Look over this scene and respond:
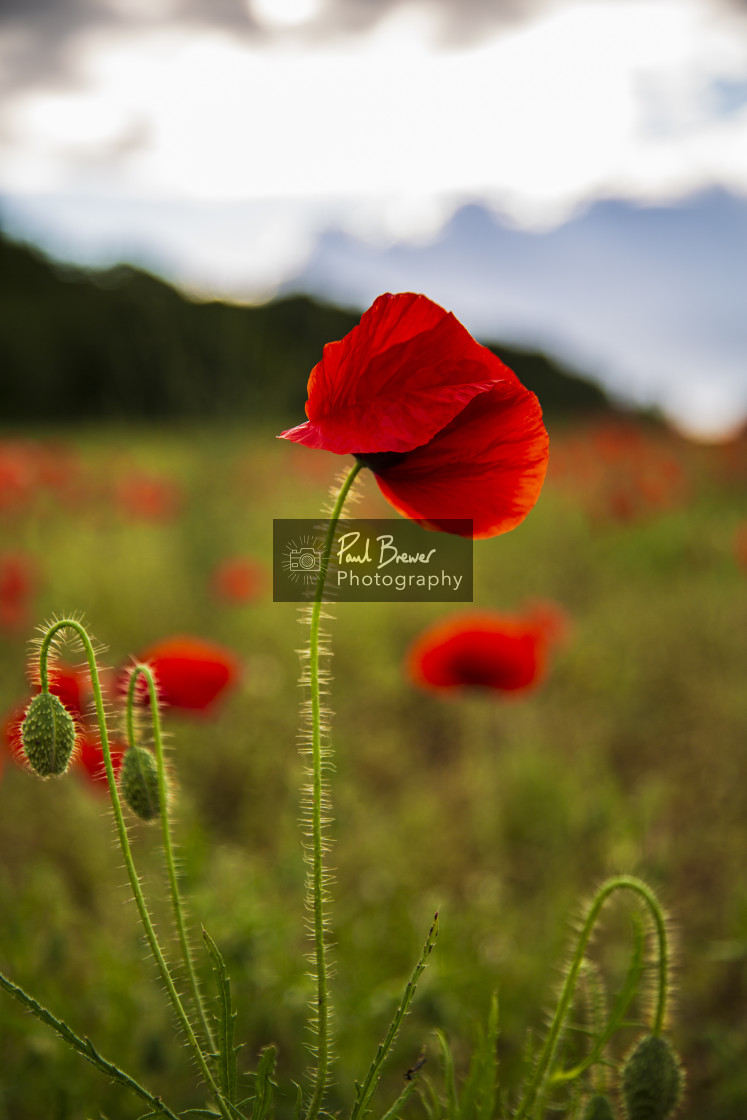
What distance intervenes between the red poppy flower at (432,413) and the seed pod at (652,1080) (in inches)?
21.4

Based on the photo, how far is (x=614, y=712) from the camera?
2.90 meters

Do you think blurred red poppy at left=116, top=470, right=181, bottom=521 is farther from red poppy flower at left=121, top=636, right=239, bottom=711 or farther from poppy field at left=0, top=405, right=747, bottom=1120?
red poppy flower at left=121, top=636, right=239, bottom=711

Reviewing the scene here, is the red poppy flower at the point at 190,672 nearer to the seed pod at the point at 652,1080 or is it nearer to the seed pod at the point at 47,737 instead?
the seed pod at the point at 47,737

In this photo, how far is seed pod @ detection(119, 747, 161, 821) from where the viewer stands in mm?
793

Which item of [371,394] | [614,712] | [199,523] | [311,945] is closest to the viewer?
[371,394]

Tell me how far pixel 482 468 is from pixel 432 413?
0.08m

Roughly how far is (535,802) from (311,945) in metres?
0.71

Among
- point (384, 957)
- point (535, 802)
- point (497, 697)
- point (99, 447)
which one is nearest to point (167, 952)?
point (384, 957)

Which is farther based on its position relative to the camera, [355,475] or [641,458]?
[641,458]

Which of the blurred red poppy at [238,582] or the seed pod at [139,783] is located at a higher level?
the blurred red poppy at [238,582]

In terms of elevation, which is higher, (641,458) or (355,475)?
(641,458)

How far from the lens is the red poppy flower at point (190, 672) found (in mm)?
1438

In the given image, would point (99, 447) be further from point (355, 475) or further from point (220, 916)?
point (355, 475)

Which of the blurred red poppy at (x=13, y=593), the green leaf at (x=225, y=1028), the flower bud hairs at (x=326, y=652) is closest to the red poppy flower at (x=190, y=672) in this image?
the flower bud hairs at (x=326, y=652)
